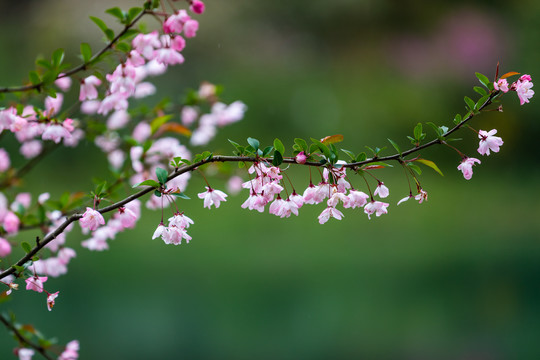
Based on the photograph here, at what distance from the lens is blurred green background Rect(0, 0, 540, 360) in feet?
8.81

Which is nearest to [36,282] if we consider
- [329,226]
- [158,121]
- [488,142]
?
[158,121]

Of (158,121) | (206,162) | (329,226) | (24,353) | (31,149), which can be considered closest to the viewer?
(206,162)

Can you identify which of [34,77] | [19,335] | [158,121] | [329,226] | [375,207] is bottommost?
[19,335]

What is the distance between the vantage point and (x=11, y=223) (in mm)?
822

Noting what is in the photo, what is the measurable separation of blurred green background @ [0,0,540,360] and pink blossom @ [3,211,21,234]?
1.81m

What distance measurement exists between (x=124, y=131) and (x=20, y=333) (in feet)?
10.3

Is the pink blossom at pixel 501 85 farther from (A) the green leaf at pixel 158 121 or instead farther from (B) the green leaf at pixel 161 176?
(A) the green leaf at pixel 158 121

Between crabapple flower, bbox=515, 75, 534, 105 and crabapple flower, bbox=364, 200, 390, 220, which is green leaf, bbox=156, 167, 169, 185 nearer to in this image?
crabapple flower, bbox=364, 200, 390, 220

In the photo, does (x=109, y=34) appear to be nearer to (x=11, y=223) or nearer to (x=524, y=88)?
(x=11, y=223)

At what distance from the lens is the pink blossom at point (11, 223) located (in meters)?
0.82

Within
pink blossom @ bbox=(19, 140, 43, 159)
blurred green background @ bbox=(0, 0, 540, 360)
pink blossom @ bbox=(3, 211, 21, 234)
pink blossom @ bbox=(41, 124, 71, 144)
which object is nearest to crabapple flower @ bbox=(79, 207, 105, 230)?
pink blossom @ bbox=(41, 124, 71, 144)

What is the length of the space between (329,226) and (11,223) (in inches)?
124

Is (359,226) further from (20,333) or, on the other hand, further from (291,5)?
(20,333)

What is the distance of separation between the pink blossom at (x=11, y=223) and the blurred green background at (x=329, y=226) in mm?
1809
